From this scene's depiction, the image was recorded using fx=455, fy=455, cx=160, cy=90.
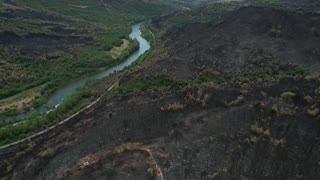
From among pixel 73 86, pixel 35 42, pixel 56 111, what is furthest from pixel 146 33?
pixel 56 111

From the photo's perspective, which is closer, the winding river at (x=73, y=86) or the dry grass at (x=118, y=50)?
the winding river at (x=73, y=86)

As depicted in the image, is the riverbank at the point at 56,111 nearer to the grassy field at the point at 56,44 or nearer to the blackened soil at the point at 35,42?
the grassy field at the point at 56,44

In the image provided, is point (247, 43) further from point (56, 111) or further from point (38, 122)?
→ point (38, 122)

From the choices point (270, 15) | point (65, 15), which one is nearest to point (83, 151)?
point (270, 15)

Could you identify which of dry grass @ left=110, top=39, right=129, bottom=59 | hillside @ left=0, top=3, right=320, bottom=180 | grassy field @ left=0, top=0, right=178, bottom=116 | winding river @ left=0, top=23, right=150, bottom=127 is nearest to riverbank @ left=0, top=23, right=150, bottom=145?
winding river @ left=0, top=23, right=150, bottom=127

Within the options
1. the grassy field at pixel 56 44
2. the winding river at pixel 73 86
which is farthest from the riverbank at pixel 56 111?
the grassy field at pixel 56 44

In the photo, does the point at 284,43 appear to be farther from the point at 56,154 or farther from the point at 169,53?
the point at 56,154
